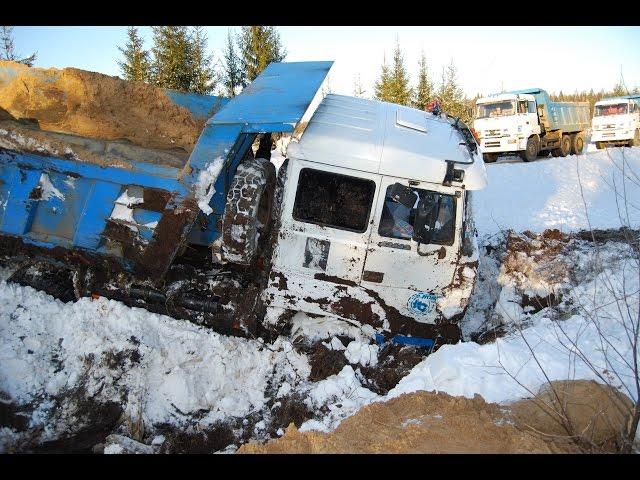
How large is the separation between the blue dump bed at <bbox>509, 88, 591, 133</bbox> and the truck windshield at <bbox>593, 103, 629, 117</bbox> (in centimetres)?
80

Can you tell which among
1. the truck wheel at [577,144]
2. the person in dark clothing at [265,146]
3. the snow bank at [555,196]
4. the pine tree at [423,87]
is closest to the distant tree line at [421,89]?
the pine tree at [423,87]

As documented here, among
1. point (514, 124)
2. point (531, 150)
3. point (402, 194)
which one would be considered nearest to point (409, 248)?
point (402, 194)

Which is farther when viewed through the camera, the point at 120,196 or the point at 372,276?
the point at 372,276

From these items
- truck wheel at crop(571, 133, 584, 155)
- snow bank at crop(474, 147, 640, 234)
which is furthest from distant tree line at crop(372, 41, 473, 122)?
snow bank at crop(474, 147, 640, 234)

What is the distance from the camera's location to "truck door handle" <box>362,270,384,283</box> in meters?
4.77

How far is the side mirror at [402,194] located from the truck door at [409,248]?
0.04 metres

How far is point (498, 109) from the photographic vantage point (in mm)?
18734

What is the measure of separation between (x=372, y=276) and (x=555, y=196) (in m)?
8.50

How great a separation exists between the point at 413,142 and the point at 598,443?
2965 millimetres

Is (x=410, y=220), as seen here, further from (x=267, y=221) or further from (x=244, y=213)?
(x=244, y=213)

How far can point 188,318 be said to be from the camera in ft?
16.1

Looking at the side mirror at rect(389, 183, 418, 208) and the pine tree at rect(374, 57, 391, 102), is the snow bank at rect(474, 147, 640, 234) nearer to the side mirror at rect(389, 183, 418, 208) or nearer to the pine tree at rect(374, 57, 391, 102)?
the side mirror at rect(389, 183, 418, 208)

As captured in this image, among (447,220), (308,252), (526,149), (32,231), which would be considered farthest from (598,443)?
(526,149)
